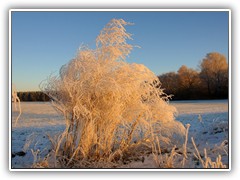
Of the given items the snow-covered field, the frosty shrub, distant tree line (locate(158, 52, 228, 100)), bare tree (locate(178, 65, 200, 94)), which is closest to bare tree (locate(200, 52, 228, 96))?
distant tree line (locate(158, 52, 228, 100))

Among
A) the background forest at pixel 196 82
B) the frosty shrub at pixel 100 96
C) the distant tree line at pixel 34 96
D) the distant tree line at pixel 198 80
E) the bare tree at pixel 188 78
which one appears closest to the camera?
the frosty shrub at pixel 100 96

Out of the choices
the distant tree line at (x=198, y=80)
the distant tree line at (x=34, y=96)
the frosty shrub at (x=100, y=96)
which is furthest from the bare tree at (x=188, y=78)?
the distant tree line at (x=34, y=96)

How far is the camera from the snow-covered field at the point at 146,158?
6527 mm

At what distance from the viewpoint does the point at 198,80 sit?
7.17m

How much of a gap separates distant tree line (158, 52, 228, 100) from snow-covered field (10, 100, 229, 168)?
28cm

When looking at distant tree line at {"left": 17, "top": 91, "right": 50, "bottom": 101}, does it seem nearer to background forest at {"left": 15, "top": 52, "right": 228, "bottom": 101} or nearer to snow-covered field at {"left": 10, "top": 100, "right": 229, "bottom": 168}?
background forest at {"left": 15, "top": 52, "right": 228, "bottom": 101}

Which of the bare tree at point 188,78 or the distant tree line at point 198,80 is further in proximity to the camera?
the bare tree at point 188,78

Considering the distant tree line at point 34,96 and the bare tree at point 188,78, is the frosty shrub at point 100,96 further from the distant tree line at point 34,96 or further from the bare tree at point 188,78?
the bare tree at point 188,78

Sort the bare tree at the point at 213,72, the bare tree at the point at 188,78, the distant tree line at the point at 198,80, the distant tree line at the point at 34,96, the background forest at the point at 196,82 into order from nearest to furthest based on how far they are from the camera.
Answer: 1. the distant tree line at the point at 34,96
2. the bare tree at the point at 213,72
3. the background forest at the point at 196,82
4. the distant tree line at the point at 198,80
5. the bare tree at the point at 188,78

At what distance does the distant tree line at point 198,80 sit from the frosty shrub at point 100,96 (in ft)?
2.53

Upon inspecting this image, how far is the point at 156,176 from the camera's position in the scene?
17.1 ft

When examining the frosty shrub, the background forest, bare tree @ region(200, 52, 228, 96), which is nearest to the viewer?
the frosty shrub

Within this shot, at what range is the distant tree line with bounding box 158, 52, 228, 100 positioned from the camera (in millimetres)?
6789

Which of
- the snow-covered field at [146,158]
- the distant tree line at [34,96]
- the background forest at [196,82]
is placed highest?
the background forest at [196,82]
